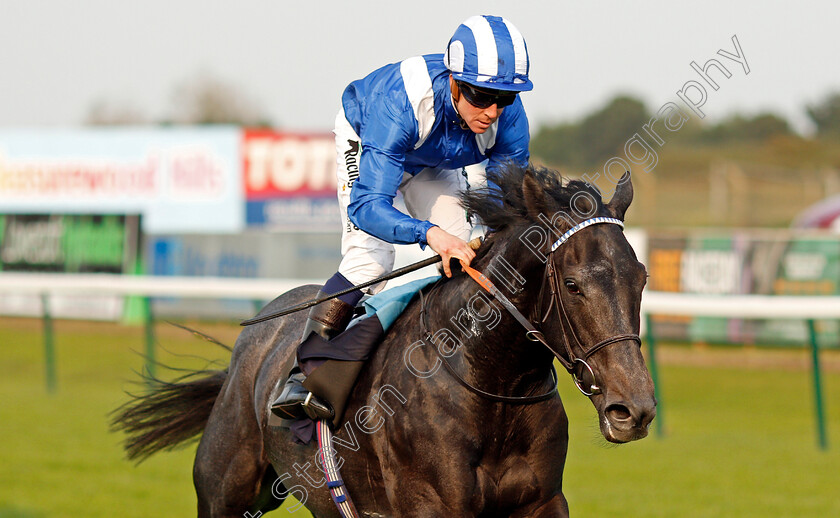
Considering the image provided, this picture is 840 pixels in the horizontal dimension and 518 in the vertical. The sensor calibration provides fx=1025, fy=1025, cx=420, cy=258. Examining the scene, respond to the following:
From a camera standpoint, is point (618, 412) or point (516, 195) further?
point (516, 195)

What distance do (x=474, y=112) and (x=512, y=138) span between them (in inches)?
→ 13.0

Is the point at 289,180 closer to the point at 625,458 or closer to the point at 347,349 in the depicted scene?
the point at 625,458

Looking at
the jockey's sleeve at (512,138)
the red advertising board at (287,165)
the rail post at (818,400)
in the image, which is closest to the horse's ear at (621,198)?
the jockey's sleeve at (512,138)

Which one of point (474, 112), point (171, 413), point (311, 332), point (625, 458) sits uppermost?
point (474, 112)

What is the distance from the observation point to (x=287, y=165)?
69.6 feet

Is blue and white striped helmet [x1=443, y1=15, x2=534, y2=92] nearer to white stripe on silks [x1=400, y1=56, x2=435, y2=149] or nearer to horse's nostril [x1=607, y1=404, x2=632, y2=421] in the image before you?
white stripe on silks [x1=400, y1=56, x2=435, y2=149]

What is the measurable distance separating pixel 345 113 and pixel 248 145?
18.2 metres

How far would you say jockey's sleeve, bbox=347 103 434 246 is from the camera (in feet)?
10.6

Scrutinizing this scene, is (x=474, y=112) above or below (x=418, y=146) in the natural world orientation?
above

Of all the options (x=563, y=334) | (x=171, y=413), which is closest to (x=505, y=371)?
(x=563, y=334)

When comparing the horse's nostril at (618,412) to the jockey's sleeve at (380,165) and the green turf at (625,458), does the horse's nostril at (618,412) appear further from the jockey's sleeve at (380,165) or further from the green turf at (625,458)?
the jockey's sleeve at (380,165)

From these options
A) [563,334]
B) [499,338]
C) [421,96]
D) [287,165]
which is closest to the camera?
[563,334]

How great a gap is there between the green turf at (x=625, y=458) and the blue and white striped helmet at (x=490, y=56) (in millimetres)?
1071

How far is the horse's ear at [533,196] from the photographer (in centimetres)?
297
